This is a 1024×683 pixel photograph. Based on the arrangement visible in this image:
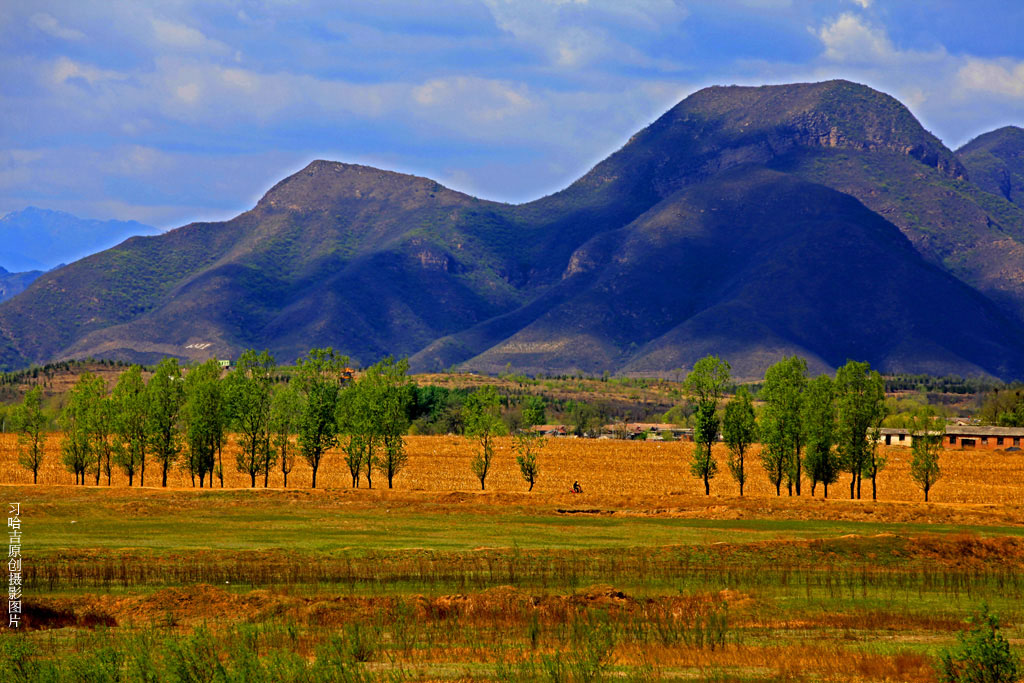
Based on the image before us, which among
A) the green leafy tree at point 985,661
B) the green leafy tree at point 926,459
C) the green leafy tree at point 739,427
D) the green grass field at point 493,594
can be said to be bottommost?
the green grass field at point 493,594

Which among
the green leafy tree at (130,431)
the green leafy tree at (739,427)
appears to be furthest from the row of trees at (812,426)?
the green leafy tree at (130,431)

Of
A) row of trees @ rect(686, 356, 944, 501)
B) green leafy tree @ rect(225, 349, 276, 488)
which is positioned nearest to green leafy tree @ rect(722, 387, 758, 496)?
row of trees @ rect(686, 356, 944, 501)

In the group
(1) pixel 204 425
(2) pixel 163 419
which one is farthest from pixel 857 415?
(2) pixel 163 419

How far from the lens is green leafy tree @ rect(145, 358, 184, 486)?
8600 centimetres

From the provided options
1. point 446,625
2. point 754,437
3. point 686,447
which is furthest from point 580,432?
point 446,625

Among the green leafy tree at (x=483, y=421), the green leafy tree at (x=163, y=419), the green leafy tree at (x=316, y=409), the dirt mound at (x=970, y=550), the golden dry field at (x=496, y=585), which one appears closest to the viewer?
the golden dry field at (x=496, y=585)

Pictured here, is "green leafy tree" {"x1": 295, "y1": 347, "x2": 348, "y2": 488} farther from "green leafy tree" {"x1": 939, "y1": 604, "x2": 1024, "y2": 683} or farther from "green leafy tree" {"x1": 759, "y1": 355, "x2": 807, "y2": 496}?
"green leafy tree" {"x1": 939, "y1": 604, "x2": 1024, "y2": 683}

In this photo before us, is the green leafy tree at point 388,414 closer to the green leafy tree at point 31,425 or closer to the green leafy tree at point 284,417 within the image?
the green leafy tree at point 284,417

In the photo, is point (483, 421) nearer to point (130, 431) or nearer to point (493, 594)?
point (130, 431)

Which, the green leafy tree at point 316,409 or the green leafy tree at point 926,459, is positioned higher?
the green leafy tree at point 316,409

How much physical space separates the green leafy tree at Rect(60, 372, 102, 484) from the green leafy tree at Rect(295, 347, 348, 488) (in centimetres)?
1557

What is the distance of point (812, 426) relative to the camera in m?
80.0

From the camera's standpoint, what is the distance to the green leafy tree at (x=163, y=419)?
8600 centimetres

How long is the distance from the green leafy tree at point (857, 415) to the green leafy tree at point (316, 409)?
3683 cm
